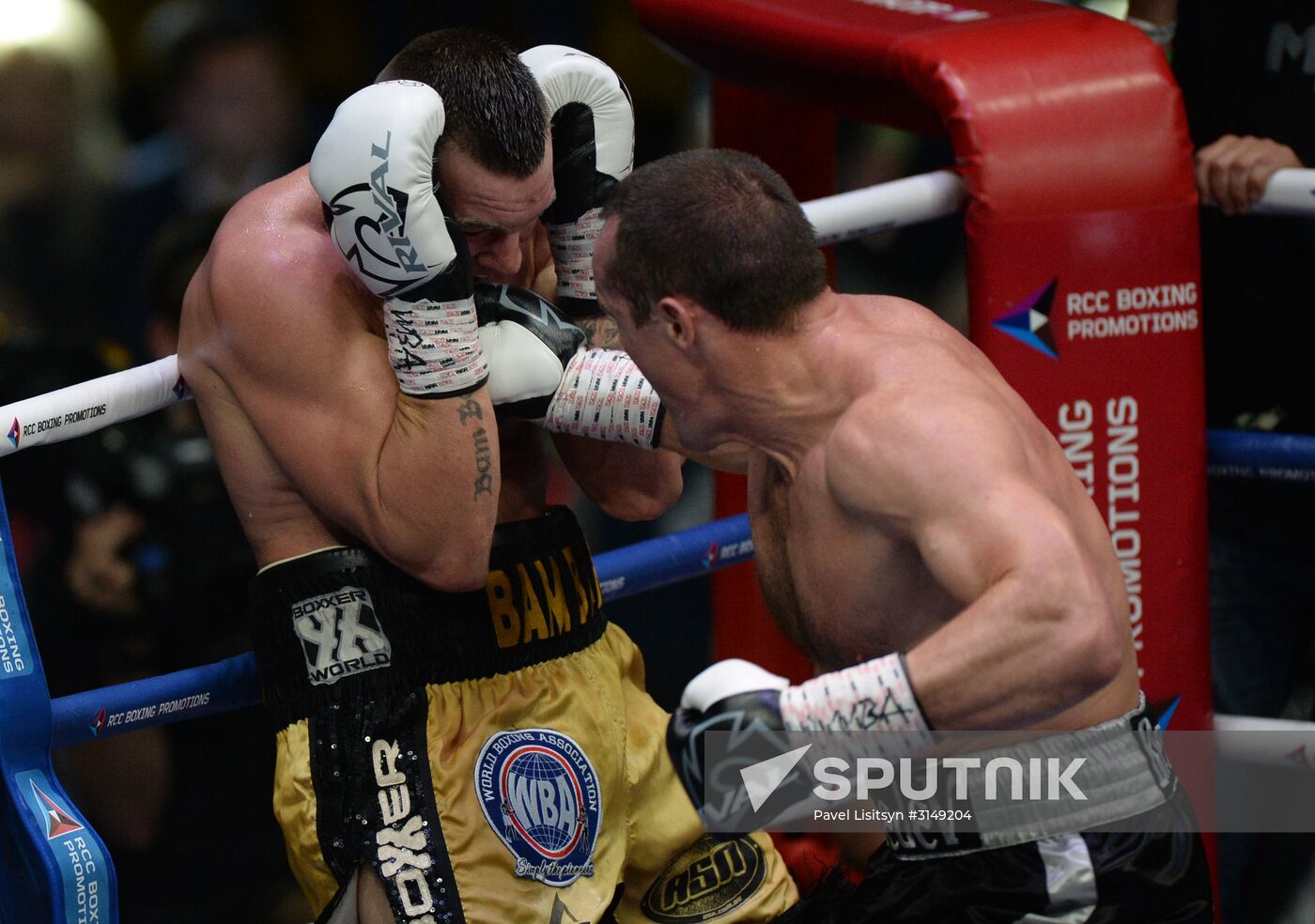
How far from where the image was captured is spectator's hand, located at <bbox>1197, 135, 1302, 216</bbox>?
224 cm

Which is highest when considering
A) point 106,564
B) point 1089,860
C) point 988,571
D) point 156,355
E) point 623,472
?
point 988,571

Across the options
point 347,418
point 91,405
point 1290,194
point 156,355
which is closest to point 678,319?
point 347,418

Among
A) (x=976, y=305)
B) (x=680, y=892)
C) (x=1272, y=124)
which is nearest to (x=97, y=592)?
(x=680, y=892)

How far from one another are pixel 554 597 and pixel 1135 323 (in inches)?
34.8

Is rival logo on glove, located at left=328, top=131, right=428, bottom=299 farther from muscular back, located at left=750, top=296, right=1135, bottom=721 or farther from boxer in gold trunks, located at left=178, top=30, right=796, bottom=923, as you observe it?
muscular back, located at left=750, top=296, right=1135, bottom=721

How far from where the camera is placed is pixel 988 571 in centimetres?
139

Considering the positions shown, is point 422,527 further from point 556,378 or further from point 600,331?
point 600,331

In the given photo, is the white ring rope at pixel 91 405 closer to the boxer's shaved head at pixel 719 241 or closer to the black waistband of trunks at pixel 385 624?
the black waistband of trunks at pixel 385 624

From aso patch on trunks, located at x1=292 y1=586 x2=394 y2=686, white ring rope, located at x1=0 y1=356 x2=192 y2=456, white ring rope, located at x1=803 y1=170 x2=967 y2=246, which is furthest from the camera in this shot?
white ring rope, located at x1=803 y1=170 x2=967 y2=246

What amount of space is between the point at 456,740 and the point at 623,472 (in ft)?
1.29

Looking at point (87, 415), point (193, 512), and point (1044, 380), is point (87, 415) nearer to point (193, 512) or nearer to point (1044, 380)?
point (193, 512)

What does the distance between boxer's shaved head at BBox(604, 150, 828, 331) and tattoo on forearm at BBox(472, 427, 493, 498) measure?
23 cm

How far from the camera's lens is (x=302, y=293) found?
169 centimetres

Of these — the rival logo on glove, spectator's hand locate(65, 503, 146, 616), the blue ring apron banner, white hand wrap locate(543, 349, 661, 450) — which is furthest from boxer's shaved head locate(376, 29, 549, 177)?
spectator's hand locate(65, 503, 146, 616)
